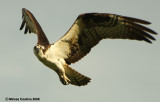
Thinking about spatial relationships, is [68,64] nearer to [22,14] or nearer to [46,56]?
[46,56]

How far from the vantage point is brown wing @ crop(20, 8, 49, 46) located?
15.2 m

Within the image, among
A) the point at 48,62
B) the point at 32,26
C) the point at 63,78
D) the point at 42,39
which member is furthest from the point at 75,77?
the point at 32,26

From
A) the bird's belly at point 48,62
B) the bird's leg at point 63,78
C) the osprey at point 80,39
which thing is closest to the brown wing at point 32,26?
the osprey at point 80,39

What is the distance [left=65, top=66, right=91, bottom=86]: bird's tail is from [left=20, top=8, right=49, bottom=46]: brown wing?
3.89 ft

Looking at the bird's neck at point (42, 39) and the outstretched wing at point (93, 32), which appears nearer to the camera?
the outstretched wing at point (93, 32)

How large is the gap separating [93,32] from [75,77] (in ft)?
5.26

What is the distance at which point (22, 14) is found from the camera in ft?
60.0

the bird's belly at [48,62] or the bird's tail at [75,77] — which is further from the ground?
the bird's belly at [48,62]

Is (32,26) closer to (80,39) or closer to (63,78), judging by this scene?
(80,39)

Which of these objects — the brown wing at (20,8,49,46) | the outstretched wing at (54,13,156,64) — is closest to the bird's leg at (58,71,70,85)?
the outstretched wing at (54,13,156,64)

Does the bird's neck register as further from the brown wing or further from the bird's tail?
the bird's tail

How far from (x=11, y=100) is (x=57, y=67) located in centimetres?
254

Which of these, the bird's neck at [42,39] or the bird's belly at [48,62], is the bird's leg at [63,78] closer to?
the bird's belly at [48,62]

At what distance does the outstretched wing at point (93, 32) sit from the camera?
1380cm
